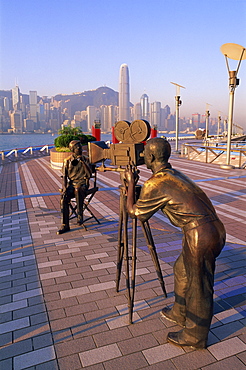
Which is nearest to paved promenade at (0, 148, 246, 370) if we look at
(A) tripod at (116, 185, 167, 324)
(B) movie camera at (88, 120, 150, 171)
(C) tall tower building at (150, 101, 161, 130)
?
(A) tripod at (116, 185, 167, 324)

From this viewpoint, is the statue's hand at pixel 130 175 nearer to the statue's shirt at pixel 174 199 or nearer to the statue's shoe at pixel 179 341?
the statue's shirt at pixel 174 199

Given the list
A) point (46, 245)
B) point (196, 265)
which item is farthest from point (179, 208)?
point (46, 245)

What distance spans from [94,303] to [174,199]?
1.85m

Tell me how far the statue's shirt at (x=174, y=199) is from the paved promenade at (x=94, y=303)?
4.16 ft

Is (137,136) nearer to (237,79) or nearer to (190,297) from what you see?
(190,297)

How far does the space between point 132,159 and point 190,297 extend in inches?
56.0

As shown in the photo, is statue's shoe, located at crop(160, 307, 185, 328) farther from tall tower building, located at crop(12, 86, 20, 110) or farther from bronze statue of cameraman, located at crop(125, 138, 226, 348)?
tall tower building, located at crop(12, 86, 20, 110)

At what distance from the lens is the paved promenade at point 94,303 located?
2.65 m

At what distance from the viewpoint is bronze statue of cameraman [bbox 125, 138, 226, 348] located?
2.46 meters

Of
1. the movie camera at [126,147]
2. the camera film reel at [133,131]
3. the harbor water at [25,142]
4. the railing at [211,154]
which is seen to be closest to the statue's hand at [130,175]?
the movie camera at [126,147]

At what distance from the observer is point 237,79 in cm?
1418

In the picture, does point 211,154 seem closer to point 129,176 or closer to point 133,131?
point 133,131

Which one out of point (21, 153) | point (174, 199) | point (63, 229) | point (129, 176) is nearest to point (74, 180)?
point (63, 229)

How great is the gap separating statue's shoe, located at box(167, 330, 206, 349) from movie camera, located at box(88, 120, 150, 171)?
5.58 feet
